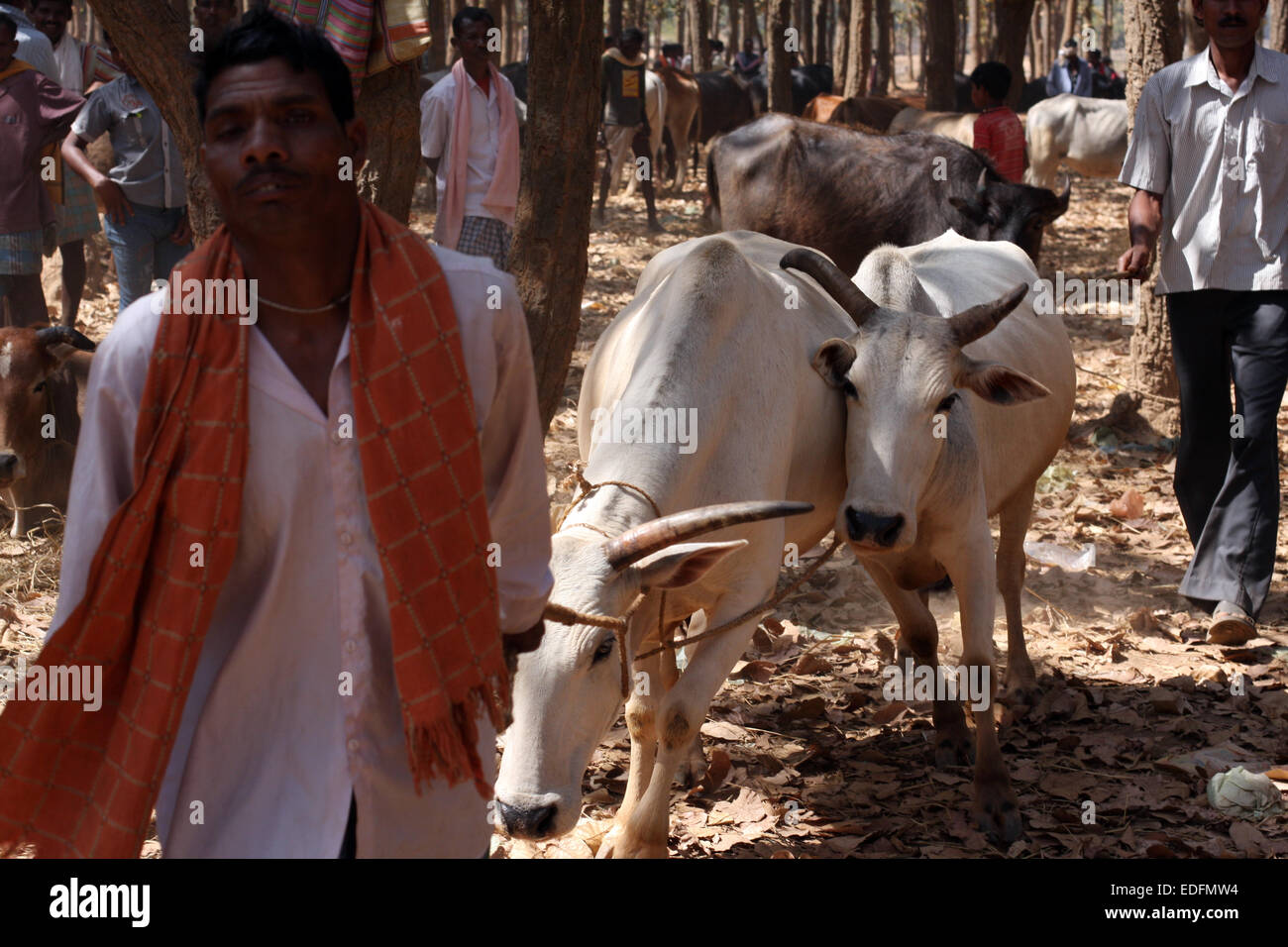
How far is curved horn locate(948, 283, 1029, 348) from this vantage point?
4.29m

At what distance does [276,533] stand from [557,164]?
11.1 ft

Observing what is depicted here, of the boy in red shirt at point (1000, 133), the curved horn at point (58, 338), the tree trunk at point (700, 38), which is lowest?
the curved horn at point (58, 338)

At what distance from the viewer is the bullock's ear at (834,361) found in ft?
13.7

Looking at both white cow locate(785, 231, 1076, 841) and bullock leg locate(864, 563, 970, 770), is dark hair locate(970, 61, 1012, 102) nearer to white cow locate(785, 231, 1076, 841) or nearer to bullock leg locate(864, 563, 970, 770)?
white cow locate(785, 231, 1076, 841)

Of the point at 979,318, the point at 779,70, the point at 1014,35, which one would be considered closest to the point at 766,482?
the point at 979,318

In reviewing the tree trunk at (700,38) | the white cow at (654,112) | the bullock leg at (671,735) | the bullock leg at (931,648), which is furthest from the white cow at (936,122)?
the bullock leg at (671,735)

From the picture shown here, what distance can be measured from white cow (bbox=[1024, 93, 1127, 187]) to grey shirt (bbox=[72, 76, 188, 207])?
1514cm

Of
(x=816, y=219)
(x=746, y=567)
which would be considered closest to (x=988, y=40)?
(x=816, y=219)

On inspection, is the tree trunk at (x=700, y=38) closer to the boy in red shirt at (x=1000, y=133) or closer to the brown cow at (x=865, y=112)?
the brown cow at (x=865, y=112)

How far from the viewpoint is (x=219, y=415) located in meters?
2.07

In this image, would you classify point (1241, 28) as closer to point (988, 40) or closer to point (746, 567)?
point (746, 567)

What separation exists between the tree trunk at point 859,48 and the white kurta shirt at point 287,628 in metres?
17.9
